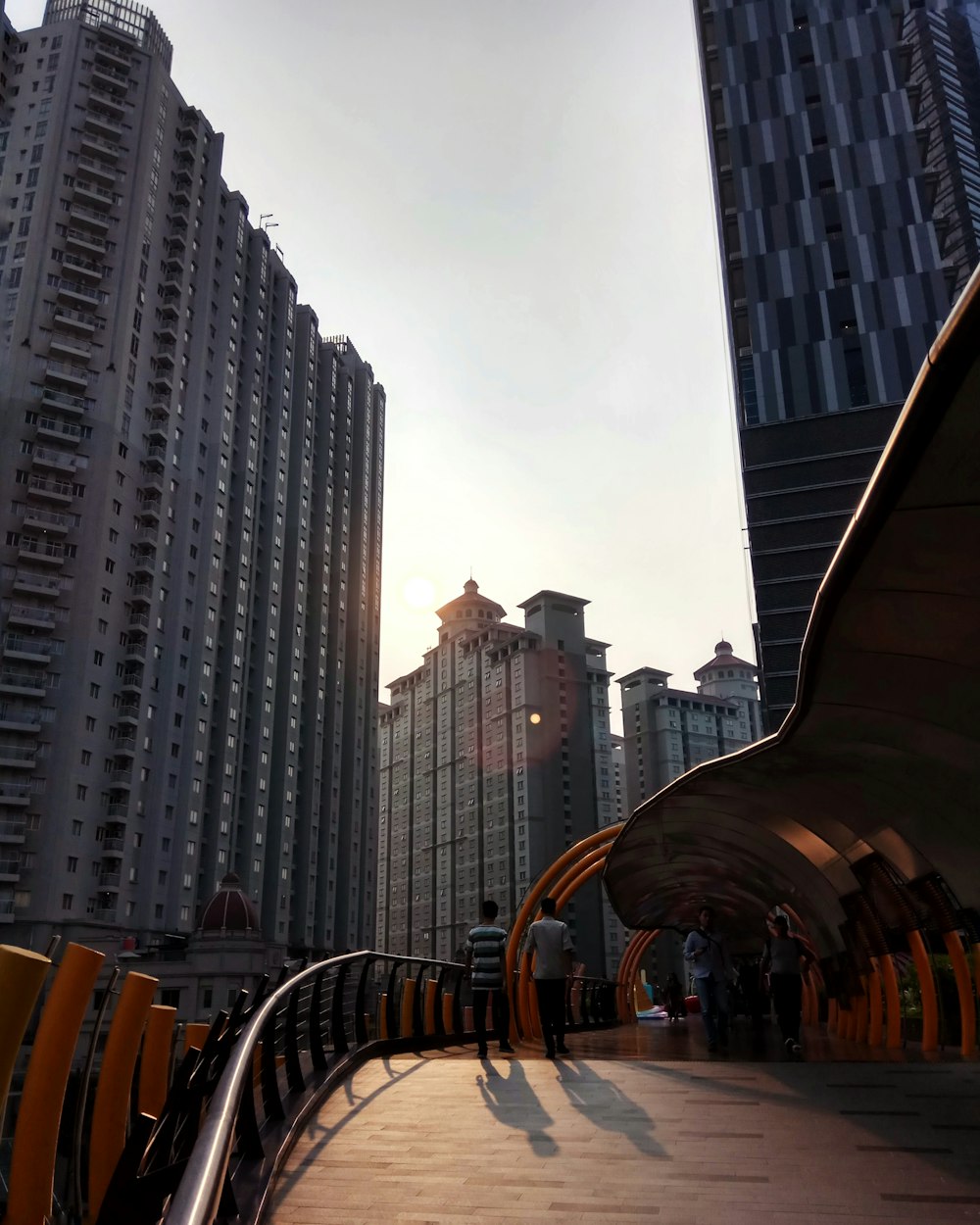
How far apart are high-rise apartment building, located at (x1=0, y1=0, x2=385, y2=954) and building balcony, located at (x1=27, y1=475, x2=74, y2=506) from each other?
177 mm

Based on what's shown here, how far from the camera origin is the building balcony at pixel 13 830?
156 ft

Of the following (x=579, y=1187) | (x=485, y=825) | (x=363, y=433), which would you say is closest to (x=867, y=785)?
(x=579, y=1187)

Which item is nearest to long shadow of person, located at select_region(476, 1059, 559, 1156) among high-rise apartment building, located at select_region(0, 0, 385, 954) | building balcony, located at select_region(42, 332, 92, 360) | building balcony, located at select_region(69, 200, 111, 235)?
high-rise apartment building, located at select_region(0, 0, 385, 954)

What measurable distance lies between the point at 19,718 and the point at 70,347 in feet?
71.0

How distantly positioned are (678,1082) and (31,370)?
2292 inches

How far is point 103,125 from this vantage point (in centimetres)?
6125

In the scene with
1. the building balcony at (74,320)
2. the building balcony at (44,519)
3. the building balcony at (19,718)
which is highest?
the building balcony at (74,320)

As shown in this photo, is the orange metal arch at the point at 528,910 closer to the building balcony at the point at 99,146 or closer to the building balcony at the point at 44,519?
the building balcony at the point at 44,519

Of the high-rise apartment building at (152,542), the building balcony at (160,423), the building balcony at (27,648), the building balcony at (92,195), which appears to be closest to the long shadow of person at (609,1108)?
the high-rise apartment building at (152,542)

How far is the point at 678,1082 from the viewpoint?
762 cm

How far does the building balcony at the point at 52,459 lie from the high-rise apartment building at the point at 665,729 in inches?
Result: 3103

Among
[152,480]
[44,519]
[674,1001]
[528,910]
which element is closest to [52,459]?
[44,519]

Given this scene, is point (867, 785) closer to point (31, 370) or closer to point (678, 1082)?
point (678, 1082)

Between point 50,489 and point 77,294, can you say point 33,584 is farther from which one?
point 77,294
